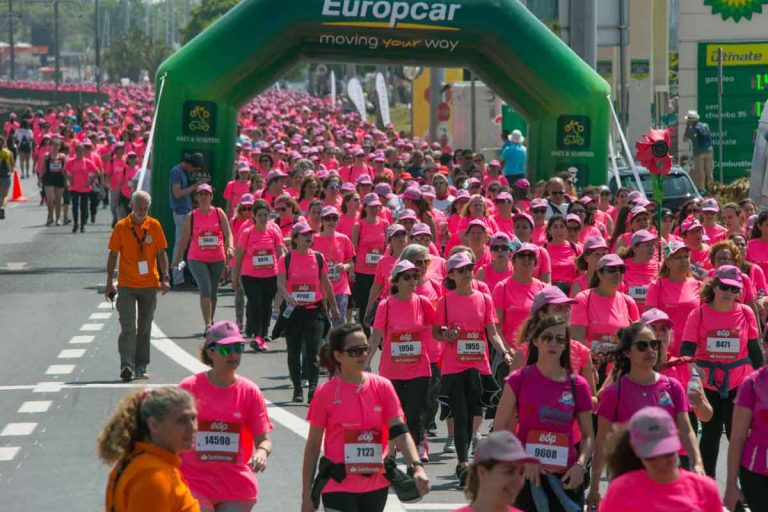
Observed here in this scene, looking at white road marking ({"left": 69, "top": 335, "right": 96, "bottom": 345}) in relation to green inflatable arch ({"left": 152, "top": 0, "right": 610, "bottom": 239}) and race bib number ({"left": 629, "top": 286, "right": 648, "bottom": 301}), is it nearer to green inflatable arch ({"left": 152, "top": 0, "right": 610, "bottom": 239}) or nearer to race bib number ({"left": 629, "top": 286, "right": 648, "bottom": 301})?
green inflatable arch ({"left": 152, "top": 0, "right": 610, "bottom": 239})

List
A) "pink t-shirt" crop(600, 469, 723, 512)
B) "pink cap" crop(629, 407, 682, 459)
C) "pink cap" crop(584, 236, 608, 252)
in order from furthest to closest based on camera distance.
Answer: "pink cap" crop(584, 236, 608, 252), "pink t-shirt" crop(600, 469, 723, 512), "pink cap" crop(629, 407, 682, 459)

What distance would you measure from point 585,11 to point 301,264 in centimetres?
1304

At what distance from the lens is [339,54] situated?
26109mm

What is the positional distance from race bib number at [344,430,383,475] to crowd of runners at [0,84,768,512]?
1 cm

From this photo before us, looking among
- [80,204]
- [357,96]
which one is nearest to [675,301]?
[80,204]

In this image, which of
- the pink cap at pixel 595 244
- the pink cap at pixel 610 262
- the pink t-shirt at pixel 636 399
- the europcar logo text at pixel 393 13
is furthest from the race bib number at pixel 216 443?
the europcar logo text at pixel 393 13

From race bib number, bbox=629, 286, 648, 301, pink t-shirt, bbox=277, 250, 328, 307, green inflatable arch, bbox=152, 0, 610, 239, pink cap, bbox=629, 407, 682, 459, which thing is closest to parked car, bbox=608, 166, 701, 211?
green inflatable arch, bbox=152, 0, 610, 239

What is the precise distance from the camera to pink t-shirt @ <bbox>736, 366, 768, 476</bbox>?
8.74 m

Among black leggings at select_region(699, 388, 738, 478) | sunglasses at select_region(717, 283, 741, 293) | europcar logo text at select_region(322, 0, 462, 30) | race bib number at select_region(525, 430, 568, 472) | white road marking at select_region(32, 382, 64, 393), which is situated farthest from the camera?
europcar logo text at select_region(322, 0, 462, 30)

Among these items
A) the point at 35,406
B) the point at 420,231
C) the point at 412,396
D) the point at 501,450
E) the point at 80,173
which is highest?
the point at 80,173

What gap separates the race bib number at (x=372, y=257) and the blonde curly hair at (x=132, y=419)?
11.9 meters

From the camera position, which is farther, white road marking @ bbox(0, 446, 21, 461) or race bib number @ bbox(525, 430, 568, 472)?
white road marking @ bbox(0, 446, 21, 461)

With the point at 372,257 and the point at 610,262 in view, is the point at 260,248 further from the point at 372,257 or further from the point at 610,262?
the point at 610,262

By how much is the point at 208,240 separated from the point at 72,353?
187cm
